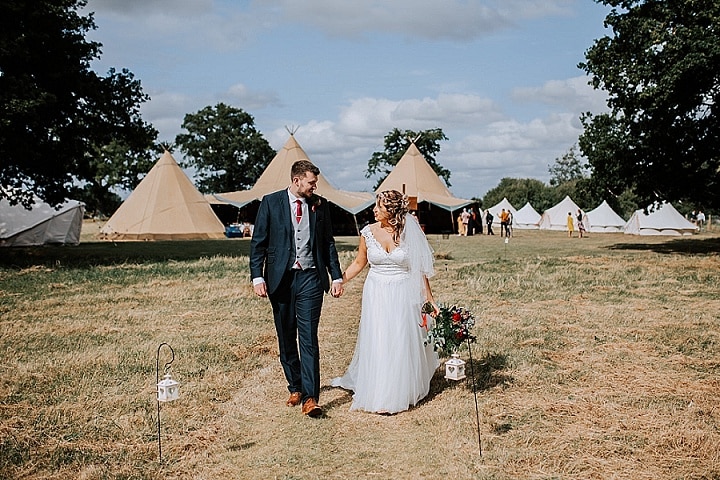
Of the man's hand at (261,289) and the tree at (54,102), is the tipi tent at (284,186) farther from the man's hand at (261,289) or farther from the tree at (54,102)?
the man's hand at (261,289)

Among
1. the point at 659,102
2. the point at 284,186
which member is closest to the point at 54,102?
the point at 659,102

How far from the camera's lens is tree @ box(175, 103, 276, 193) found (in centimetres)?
6669

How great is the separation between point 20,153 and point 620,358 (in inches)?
625

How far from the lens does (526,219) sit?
58281 millimetres

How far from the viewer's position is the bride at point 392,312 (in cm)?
554

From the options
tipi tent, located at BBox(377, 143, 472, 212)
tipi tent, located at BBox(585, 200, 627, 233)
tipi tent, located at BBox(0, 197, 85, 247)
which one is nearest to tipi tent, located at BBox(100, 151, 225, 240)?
tipi tent, located at BBox(0, 197, 85, 247)

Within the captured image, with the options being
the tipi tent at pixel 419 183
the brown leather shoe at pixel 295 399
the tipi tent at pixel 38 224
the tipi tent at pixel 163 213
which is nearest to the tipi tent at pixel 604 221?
the tipi tent at pixel 419 183

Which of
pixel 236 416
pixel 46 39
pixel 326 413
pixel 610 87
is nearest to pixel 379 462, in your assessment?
pixel 326 413

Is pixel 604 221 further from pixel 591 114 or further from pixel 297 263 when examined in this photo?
pixel 297 263

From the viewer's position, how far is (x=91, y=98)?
1962 cm

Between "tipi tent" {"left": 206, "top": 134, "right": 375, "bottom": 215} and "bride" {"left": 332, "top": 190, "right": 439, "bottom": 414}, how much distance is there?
34173 millimetres

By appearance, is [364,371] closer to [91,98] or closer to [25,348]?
[25,348]

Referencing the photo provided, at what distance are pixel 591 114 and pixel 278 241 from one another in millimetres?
21474

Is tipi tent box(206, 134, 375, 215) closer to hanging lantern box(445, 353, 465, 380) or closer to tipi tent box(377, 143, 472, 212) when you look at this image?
tipi tent box(377, 143, 472, 212)
